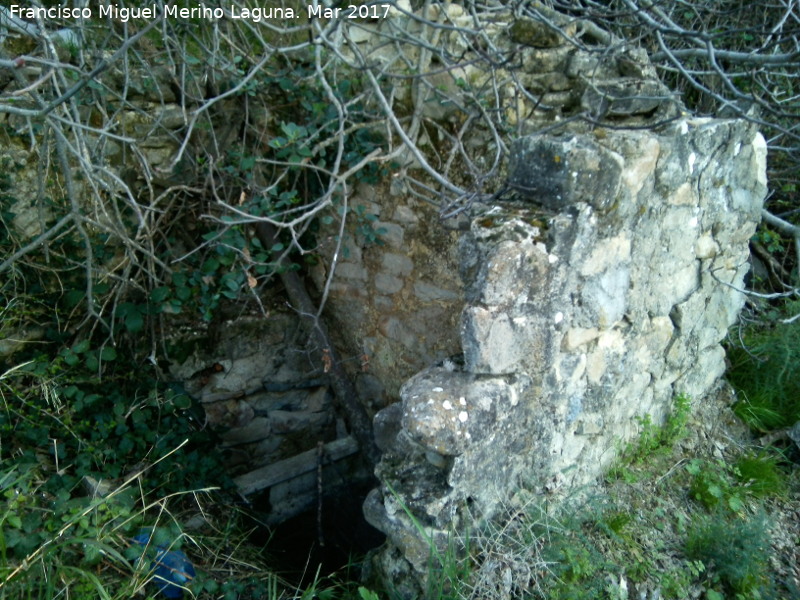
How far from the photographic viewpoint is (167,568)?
7.73 ft

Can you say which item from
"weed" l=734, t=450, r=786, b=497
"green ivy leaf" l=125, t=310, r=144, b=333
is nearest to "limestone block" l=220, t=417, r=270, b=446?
"green ivy leaf" l=125, t=310, r=144, b=333

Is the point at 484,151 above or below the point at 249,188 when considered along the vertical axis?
above

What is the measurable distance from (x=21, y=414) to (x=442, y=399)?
2101mm

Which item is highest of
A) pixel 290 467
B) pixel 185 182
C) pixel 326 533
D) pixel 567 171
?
pixel 567 171

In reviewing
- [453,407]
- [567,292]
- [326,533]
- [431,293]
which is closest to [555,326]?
[567,292]

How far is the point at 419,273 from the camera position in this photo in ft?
10.9

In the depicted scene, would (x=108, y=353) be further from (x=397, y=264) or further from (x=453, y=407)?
(x=453, y=407)

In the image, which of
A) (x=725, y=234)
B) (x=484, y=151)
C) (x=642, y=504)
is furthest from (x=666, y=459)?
(x=484, y=151)

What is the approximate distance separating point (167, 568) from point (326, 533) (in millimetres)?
Answer: 1663

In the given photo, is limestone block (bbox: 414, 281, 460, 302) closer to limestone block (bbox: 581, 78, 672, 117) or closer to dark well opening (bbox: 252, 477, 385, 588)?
limestone block (bbox: 581, 78, 672, 117)

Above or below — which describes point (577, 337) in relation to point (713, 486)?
above

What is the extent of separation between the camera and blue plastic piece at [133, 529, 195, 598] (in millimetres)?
2262

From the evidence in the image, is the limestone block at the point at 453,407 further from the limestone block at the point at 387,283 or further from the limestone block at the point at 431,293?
the limestone block at the point at 387,283

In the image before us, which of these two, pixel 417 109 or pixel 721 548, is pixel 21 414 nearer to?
pixel 417 109
